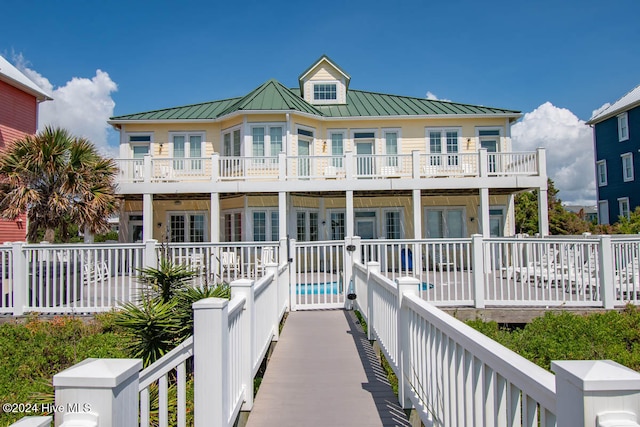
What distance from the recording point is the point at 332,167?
17547 millimetres

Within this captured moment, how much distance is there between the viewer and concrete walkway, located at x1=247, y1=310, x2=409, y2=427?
13.8ft

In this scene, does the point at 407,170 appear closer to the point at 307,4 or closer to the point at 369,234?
the point at 369,234

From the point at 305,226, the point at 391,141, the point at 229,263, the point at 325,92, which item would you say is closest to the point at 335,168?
the point at 305,226

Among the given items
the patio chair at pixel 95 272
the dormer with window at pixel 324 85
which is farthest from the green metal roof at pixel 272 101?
the patio chair at pixel 95 272

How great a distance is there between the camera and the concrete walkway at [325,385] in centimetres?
420

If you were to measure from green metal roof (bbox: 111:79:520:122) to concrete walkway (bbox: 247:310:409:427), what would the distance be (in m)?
12.6

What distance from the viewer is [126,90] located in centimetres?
2028

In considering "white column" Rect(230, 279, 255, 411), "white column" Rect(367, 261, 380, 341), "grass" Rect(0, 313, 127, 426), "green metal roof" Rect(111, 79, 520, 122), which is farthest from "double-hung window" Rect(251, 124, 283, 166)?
"white column" Rect(230, 279, 255, 411)

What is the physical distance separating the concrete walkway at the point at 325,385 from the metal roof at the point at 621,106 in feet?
91.5

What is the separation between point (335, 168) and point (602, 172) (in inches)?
940

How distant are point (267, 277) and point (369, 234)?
14.0m

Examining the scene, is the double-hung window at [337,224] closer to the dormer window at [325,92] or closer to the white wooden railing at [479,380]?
the dormer window at [325,92]

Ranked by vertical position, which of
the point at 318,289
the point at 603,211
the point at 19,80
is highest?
the point at 19,80

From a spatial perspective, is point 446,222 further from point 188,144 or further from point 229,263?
point 229,263
